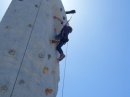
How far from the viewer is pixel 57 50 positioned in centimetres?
946

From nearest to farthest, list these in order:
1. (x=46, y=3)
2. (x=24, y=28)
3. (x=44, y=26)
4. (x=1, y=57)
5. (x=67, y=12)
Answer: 1. (x=1, y=57)
2. (x=24, y=28)
3. (x=44, y=26)
4. (x=46, y=3)
5. (x=67, y=12)

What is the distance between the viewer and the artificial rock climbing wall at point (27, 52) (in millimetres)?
6492

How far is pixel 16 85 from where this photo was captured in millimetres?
6363

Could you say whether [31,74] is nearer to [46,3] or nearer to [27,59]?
[27,59]

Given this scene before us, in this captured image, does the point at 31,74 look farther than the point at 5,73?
Yes

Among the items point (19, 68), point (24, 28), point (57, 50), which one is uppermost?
point (24, 28)

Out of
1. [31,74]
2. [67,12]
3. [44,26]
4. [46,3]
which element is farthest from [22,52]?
[67,12]

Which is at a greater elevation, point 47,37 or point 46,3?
point 46,3

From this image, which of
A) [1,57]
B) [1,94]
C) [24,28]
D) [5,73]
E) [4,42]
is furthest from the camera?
[24,28]

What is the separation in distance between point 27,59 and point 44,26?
2223 mm

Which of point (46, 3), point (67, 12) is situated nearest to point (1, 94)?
point (46, 3)

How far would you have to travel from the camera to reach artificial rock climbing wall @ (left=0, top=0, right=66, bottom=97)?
6.49 m

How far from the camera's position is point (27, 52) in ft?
24.5

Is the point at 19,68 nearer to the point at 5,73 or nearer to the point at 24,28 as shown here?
the point at 5,73
